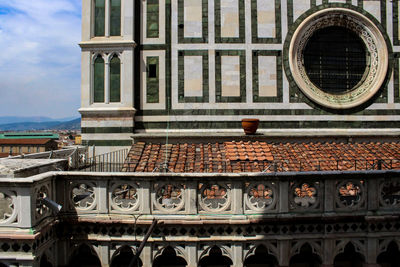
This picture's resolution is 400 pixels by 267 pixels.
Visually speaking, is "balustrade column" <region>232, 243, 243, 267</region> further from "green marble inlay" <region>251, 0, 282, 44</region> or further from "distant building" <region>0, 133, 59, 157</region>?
"distant building" <region>0, 133, 59, 157</region>

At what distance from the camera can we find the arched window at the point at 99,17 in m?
13.6

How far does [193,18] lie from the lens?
1384 centimetres

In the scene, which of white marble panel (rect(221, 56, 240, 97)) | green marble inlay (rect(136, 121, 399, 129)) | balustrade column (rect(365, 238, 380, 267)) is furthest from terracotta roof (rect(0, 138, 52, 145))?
balustrade column (rect(365, 238, 380, 267))

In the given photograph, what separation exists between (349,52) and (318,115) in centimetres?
310

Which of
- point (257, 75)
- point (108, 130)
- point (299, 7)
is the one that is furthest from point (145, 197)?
point (299, 7)

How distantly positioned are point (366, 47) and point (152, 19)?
352 inches

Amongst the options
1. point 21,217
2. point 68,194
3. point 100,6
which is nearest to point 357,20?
point 100,6

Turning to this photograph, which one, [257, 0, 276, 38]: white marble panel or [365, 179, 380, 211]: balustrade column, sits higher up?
[257, 0, 276, 38]: white marble panel

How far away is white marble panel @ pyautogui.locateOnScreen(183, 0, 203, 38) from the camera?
1380 cm

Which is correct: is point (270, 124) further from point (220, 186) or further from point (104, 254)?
point (104, 254)

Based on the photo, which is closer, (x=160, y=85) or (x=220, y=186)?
(x=220, y=186)

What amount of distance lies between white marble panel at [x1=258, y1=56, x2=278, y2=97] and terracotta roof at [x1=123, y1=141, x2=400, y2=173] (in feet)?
7.36

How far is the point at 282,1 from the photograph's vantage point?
14.0m

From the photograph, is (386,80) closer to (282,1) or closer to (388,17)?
(388,17)
